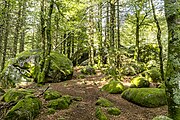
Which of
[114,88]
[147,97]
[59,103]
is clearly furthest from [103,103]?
[114,88]

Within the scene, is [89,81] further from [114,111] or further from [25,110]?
A: [25,110]

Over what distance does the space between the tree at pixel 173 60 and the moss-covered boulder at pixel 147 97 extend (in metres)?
3.67

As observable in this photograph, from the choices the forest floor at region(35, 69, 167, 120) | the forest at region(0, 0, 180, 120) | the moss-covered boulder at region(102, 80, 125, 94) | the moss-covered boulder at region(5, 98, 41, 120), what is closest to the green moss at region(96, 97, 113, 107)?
the forest at region(0, 0, 180, 120)

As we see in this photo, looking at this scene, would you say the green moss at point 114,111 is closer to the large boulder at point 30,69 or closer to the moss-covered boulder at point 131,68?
the large boulder at point 30,69

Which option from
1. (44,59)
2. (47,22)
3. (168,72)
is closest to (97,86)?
(44,59)

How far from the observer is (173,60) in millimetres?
5480

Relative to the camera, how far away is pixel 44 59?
458 inches

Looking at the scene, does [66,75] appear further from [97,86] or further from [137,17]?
[137,17]

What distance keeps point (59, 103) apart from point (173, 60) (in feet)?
15.5

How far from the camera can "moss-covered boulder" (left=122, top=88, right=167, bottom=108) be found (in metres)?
9.09

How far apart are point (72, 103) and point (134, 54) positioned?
437 inches

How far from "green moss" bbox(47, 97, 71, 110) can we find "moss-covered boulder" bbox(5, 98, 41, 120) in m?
0.54

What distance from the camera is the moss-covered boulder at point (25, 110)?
6.77 m

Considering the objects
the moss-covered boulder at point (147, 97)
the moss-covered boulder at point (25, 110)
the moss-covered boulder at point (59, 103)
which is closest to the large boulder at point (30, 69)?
the moss-covered boulder at point (59, 103)
